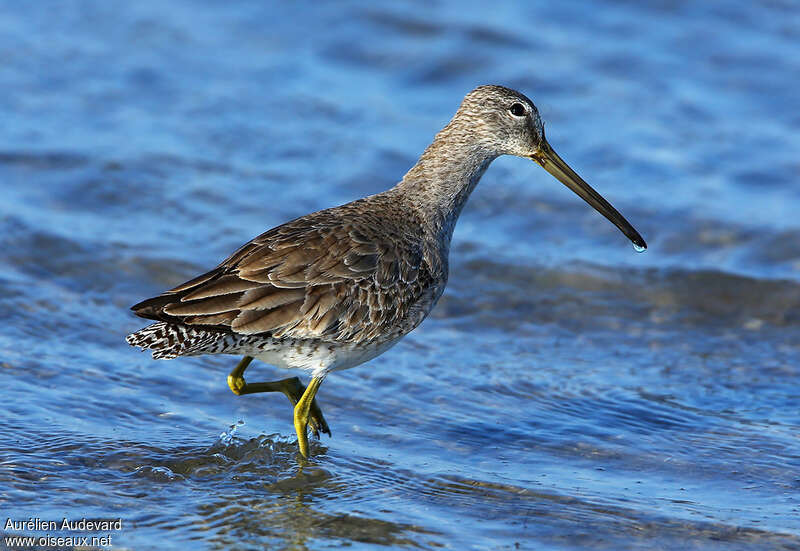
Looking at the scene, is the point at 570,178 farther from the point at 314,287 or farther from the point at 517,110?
the point at 314,287

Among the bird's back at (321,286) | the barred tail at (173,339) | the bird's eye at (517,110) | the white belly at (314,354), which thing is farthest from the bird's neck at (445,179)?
the barred tail at (173,339)

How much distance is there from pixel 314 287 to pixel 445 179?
113 centimetres

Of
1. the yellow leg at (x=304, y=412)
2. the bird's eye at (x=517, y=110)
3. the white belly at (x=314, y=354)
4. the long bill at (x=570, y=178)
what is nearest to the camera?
the white belly at (x=314, y=354)

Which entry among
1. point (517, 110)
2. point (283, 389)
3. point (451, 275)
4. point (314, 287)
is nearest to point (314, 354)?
point (314, 287)

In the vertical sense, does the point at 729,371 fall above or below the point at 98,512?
above

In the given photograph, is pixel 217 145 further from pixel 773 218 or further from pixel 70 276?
pixel 773 218

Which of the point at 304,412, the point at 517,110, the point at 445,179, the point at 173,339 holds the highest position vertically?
the point at 517,110

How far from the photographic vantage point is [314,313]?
5.69 meters

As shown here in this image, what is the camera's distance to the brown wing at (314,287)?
18.0 feet

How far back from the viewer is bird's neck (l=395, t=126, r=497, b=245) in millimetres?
6379

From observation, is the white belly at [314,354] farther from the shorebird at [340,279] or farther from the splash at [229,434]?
the splash at [229,434]

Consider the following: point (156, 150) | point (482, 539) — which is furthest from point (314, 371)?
point (156, 150)

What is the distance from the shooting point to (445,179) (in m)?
6.46

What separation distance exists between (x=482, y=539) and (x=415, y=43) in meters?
7.72
